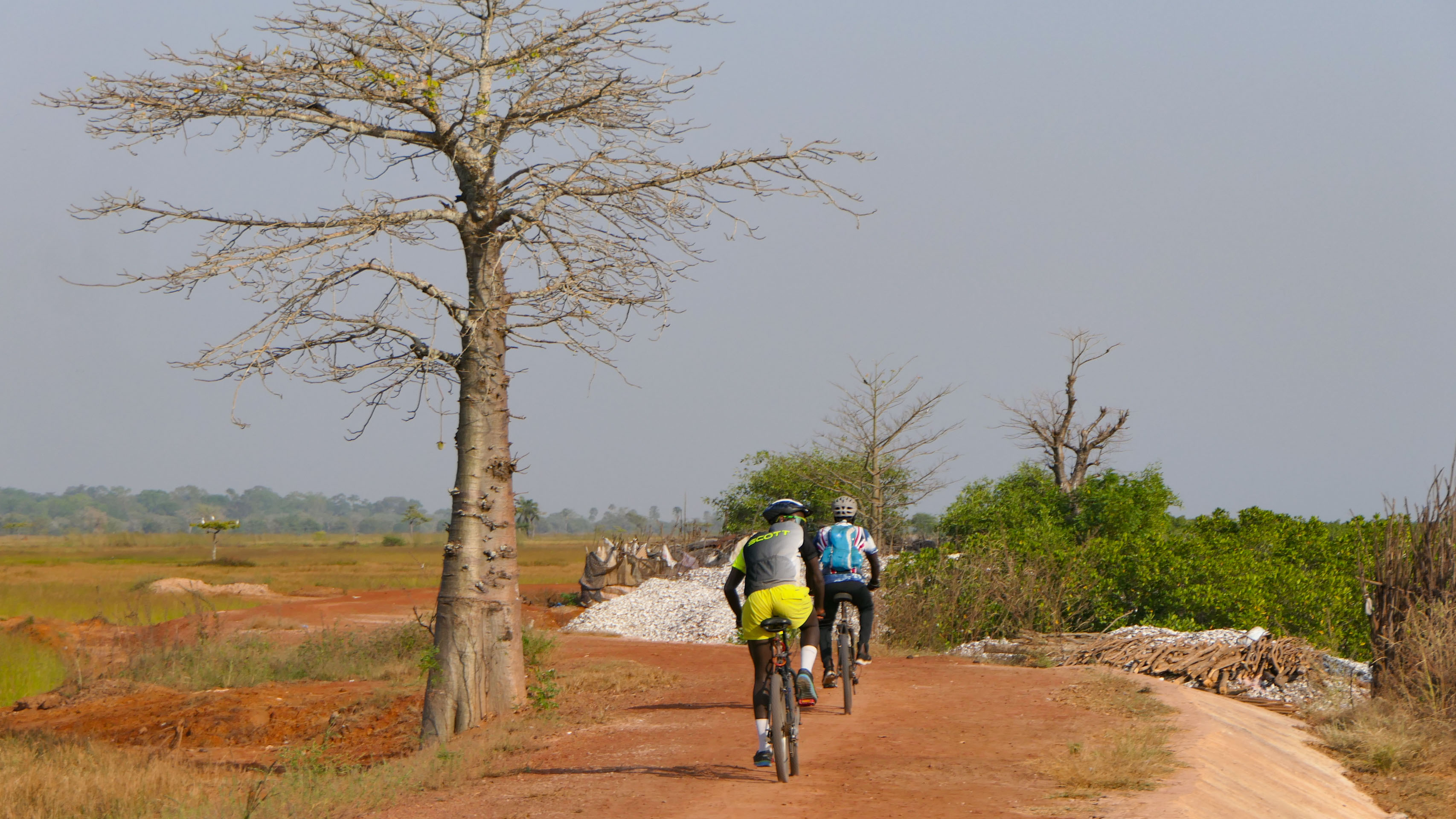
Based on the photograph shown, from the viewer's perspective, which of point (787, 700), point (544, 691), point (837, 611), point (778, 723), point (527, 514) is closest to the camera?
point (778, 723)

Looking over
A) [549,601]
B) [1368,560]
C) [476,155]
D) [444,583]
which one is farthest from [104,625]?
[1368,560]

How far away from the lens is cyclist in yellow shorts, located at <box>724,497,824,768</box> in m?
7.04

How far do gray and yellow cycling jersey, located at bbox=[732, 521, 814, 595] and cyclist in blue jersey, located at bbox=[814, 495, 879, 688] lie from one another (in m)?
2.30

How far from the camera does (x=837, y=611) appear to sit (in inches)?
388

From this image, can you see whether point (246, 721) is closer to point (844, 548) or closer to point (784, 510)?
point (844, 548)

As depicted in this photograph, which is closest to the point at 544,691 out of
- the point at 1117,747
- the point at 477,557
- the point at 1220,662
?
the point at 477,557

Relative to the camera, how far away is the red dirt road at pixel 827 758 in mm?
6629

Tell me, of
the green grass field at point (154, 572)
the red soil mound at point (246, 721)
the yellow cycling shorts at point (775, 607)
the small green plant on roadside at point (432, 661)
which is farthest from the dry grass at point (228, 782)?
the green grass field at point (154, 572)

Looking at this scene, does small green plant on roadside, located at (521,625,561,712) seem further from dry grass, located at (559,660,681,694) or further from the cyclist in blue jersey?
the cyclist in blue jersey

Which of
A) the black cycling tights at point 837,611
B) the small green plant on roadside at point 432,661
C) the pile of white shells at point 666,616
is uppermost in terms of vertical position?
the black cycling tights at point 837,611

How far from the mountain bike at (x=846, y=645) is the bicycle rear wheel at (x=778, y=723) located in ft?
7.68

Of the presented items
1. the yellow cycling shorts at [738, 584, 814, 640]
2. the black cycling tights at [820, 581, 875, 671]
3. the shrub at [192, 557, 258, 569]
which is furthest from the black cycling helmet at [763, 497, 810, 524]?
the shrub at [192, 557, 258, 569]

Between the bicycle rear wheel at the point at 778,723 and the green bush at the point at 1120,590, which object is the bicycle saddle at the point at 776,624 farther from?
the green bush at the point at 1120,590

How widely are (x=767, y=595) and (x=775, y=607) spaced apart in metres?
0.10
